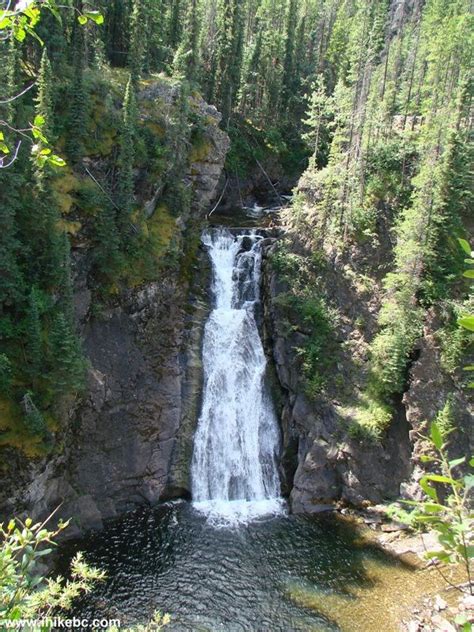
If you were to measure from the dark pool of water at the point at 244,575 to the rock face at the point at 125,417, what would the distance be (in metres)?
1.88

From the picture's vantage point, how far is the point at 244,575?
21.0 meters

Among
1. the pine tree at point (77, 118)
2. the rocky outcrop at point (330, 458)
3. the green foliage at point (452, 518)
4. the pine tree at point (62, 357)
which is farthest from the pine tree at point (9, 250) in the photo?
the green foliage at point (452, 518)

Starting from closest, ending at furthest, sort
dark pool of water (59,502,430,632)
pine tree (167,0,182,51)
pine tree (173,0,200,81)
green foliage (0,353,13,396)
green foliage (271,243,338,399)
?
1. dark pool of water (59,502,430,632)
2. green foliage (0,353,13,396)
3. green foliage (271,243,338,399)
4. pine tree (173,0,200,81)
5. pine tree (167,0,182,51)

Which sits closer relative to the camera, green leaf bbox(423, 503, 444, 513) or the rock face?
green leaf bbox(423, 503, 444, 513)

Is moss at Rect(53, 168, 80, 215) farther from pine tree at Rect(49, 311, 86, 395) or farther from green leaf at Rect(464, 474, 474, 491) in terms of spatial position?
green leaf at Rect(464, 474, 474, 491)

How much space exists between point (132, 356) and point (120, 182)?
10.5 metres

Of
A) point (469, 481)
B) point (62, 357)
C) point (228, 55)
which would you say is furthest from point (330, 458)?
point (228, 55)

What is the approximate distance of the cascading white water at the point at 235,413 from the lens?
27.1 m

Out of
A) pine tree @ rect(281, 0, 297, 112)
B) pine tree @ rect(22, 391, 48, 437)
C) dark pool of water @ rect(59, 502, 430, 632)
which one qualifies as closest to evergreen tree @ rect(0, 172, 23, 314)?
pine tree @ rect(22, 391, 48, 437)

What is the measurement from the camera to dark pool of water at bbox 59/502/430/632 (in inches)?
743

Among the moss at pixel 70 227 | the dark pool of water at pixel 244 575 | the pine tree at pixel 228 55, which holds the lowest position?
the dark pool of water at pixel 244 575

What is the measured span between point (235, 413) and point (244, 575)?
409 inches

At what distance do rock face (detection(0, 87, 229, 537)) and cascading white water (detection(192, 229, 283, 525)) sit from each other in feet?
3.64

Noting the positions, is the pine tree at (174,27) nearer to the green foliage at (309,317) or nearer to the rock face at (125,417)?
the rock face at (125,417)
